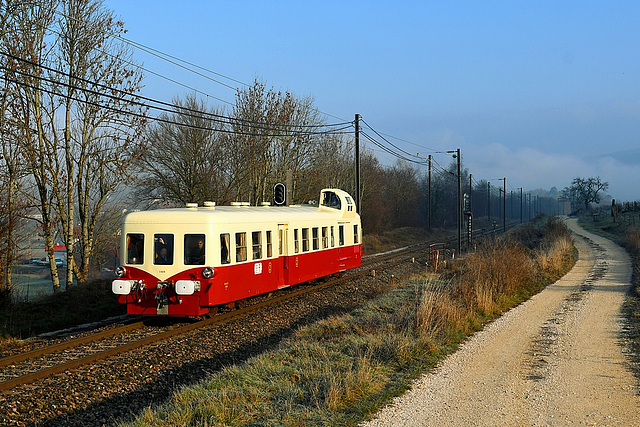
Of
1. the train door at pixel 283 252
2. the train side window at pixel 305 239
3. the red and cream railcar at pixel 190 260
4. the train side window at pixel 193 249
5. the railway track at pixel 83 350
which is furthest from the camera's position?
the train side window at pixel 305 239

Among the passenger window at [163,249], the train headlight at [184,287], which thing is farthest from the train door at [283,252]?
the train headlight at [184,287]

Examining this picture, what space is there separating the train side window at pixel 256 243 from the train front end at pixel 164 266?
2.05 m

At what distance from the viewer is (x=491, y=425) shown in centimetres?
621

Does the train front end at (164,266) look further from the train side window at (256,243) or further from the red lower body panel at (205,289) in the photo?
the train side window at (256,243)

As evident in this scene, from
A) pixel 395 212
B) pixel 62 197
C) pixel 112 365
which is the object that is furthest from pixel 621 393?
pixel 395 212

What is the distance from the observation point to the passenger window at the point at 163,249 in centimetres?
1326

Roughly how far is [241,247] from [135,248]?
2481 mm

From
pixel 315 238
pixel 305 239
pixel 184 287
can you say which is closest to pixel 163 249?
pixel 184 287

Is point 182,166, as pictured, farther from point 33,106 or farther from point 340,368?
point 340,368

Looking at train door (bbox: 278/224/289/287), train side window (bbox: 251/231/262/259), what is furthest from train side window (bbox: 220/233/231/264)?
train door (bbox: 278/224/289/287)

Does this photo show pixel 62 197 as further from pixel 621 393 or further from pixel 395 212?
pixel 395 212

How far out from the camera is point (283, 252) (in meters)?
→ 16.8

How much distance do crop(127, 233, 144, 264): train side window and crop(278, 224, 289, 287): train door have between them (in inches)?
169

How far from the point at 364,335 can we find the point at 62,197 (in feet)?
41.5
